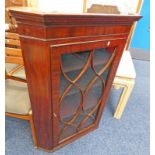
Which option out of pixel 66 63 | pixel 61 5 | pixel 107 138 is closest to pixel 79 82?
pixel 66 63

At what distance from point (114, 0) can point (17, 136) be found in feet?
6.61

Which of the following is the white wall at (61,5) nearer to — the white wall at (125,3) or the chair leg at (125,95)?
the white wall at (125,3)

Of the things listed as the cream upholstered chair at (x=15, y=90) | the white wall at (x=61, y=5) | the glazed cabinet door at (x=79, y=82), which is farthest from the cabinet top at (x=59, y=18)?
the white wall at (x=61, y=5)

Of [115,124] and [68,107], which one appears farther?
[115,124]

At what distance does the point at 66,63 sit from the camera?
0.83 metres

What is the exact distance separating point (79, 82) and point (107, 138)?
2.23 feet

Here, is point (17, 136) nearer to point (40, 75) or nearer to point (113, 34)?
point (40, 75)

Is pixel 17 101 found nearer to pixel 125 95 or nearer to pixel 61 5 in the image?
pixel 125 95

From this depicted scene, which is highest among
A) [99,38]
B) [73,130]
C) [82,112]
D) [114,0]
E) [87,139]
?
[114,0]

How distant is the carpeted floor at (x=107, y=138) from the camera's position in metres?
1.23

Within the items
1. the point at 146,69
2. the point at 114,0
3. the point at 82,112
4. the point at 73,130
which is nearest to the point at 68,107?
the point at 82,112

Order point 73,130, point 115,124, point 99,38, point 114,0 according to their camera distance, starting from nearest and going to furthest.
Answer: point 99,38 < point 73,130 < point 115,124 < point 114,0

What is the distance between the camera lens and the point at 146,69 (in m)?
2.58

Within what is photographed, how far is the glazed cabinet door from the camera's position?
2.59ft
